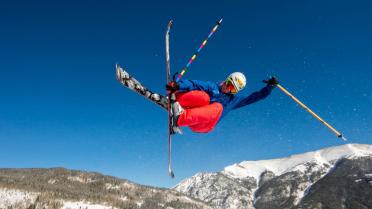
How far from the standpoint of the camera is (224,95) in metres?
16.6

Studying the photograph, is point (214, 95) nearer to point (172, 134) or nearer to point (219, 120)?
point (219, 120)

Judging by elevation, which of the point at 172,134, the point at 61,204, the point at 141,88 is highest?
the point at 61,204

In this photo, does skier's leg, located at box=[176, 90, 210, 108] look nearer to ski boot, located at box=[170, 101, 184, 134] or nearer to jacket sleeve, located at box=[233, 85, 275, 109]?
ski boot, located at box=[170, 101, 184, 134]

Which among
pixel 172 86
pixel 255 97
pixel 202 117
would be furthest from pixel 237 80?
pixel 172 86

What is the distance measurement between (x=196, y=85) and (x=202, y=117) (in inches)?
49.7

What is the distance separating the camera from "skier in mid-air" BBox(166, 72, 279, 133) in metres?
15.5

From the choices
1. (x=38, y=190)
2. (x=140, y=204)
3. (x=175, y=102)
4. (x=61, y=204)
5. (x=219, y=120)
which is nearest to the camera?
(x=175, y=102)

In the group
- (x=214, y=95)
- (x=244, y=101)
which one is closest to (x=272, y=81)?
(x=244, y=101)

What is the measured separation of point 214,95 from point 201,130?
1510 millimetres

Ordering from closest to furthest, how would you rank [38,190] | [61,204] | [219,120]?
[219,120], [61,204], [38,190]

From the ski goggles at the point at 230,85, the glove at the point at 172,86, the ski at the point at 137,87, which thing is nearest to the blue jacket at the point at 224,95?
the glove at the point at 172,86

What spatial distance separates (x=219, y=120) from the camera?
1678 centimetres

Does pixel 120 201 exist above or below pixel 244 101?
above

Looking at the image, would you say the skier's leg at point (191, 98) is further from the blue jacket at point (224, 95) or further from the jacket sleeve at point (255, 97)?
the jacket sleeve at point (255, 97)
